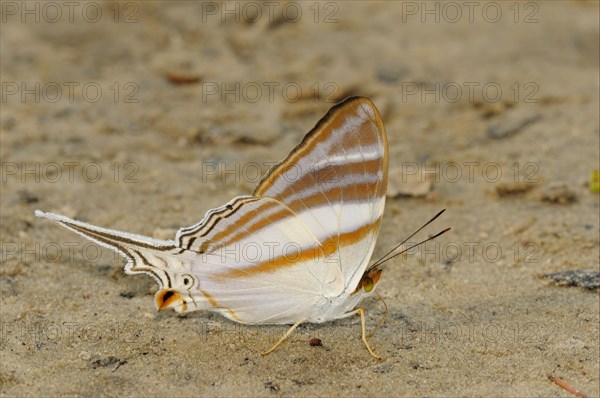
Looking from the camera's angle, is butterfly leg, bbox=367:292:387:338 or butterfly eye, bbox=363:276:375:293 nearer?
butterfly eye, bbox=363:276:375:293

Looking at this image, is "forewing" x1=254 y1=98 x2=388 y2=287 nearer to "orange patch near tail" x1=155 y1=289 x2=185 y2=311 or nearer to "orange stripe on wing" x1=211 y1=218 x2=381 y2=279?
"orange stripe on wing" x1=211 y1=218 x2=381 y2=279

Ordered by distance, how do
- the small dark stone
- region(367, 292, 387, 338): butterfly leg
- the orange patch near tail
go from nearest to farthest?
the orange patch near tail, region(367, 292, 387, 338): butterfly leg, the small dark stone

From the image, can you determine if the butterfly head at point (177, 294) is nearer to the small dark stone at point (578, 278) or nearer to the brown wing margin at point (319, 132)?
the brown wing margin at point (319, 132)

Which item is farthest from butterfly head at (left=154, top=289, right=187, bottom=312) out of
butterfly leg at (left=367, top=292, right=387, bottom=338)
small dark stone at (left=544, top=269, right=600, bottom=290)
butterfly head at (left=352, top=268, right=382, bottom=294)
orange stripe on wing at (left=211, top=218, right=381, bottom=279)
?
small dark stone at (left=544, top=269, right=600, bottom=290)

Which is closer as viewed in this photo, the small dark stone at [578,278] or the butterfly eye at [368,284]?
the butterfly eye at [368,284]

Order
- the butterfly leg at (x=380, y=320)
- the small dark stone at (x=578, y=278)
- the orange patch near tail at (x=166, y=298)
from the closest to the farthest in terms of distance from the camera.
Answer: the orange patch near tail at (x=166, y=298) < the butterfly leg at (x=380, y=320) < the small dark stone at (x=578, y=278)

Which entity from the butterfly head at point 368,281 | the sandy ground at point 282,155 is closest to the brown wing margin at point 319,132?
the butterfly head at point 368,281
